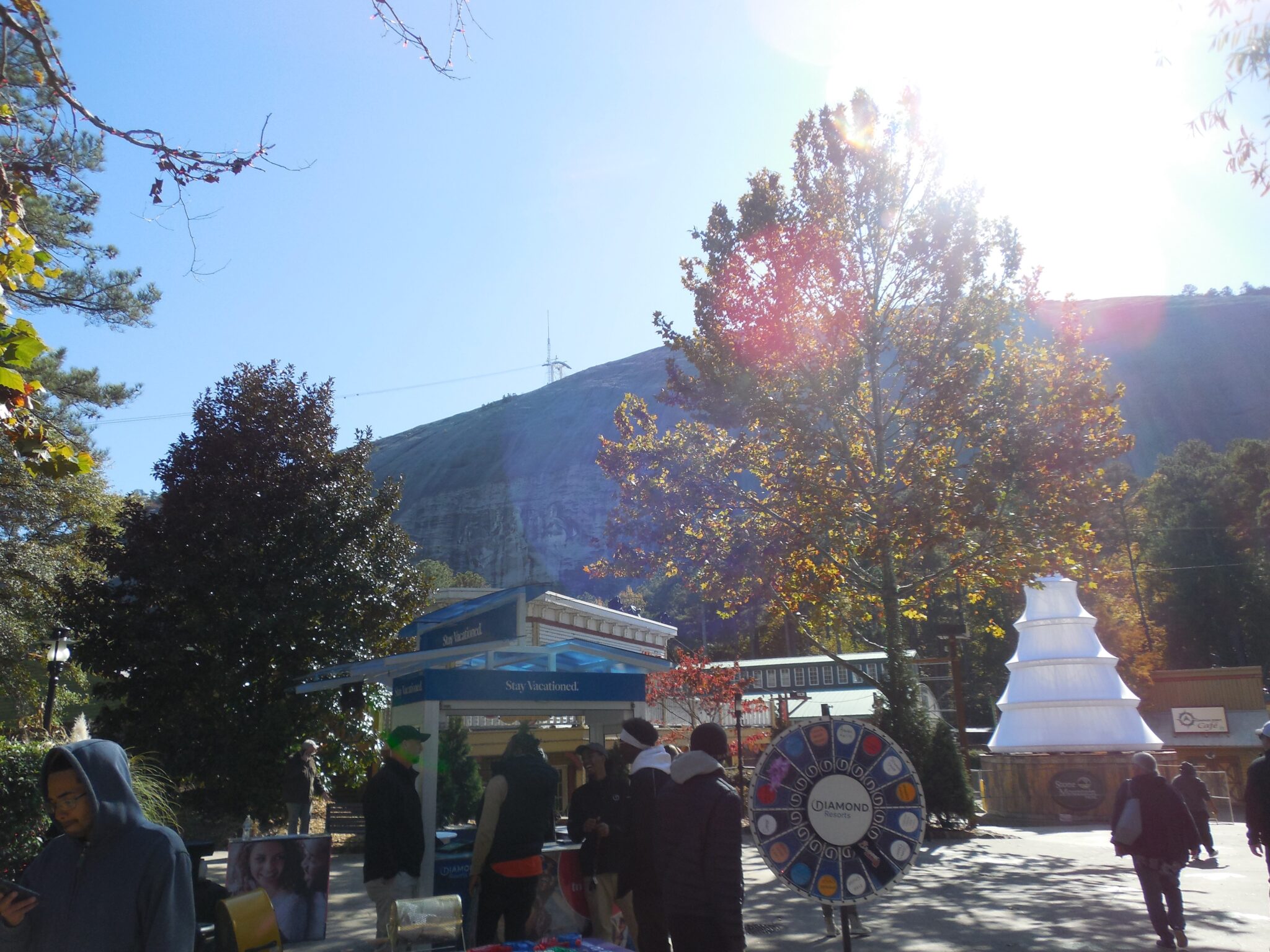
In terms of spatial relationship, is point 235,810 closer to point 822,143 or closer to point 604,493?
point 822,143

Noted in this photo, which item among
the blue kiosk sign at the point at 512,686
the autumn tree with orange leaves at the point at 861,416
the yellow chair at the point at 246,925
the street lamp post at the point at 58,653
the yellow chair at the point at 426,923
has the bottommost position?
the yellow chair at the point at 426,923

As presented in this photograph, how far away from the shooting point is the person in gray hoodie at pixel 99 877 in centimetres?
269

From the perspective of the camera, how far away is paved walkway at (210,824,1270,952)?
26.3 ft

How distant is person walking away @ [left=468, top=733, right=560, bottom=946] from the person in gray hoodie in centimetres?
369

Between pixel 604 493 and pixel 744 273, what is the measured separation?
10993 cm

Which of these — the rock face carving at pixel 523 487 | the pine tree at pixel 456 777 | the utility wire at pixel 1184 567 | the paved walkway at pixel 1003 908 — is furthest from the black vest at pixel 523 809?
the rock face carving at pixel 523 487

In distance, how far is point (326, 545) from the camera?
1705 cm

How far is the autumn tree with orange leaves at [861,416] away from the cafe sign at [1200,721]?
60.7ft

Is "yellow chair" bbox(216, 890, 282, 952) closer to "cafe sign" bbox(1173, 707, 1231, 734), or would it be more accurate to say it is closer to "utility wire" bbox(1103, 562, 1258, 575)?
"cafe sign" bbox(1173, 707, 1231, 734)

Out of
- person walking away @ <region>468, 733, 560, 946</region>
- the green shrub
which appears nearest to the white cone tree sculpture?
person walking away @ <region>468, 733, 560, 946</region>

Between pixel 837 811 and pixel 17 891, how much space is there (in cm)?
498

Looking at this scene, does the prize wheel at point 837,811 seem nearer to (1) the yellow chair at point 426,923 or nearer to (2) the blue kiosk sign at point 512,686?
(1) the yellow chair at point 426,923

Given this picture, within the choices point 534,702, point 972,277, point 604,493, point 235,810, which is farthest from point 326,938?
point 604,493

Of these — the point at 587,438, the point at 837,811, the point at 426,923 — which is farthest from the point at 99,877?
the point at 587,438
